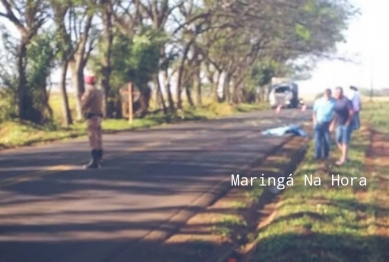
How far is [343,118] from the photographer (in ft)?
71.1

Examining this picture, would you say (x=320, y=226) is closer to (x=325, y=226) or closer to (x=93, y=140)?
(x=325, y=226)

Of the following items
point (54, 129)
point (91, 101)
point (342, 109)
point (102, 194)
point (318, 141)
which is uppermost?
point (91, 101)

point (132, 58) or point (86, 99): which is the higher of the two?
point (132, 58)

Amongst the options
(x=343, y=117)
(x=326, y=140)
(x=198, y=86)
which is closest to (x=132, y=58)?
(x=326, y=140)

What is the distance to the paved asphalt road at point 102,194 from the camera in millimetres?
11062

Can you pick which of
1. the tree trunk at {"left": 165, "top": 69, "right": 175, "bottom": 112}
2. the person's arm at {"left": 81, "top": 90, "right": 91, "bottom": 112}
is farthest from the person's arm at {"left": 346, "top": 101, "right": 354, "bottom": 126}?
the tree trunk at {"left": 165, "top": 69, "right": 175, "bottom": 112}

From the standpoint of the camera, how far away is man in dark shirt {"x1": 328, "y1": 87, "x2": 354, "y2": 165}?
21.6 metres

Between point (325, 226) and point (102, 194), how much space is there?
4.05 metres

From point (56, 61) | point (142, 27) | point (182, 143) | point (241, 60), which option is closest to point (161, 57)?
point (142, 27)


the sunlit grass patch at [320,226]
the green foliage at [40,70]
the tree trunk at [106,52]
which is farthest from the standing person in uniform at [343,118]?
the tree trunk at [106,52]

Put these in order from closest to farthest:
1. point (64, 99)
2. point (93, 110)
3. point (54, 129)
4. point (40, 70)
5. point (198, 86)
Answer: point (93, 110) → point (54, 129) → point (40, 70) → point (64, 99) → point (198, 86)

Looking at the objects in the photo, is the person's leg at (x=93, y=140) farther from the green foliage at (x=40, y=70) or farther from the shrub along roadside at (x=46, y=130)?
the green foliage at (x=40, y=70)

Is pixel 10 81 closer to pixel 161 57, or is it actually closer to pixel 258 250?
pixel 161 57

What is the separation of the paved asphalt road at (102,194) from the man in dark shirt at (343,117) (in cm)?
219
